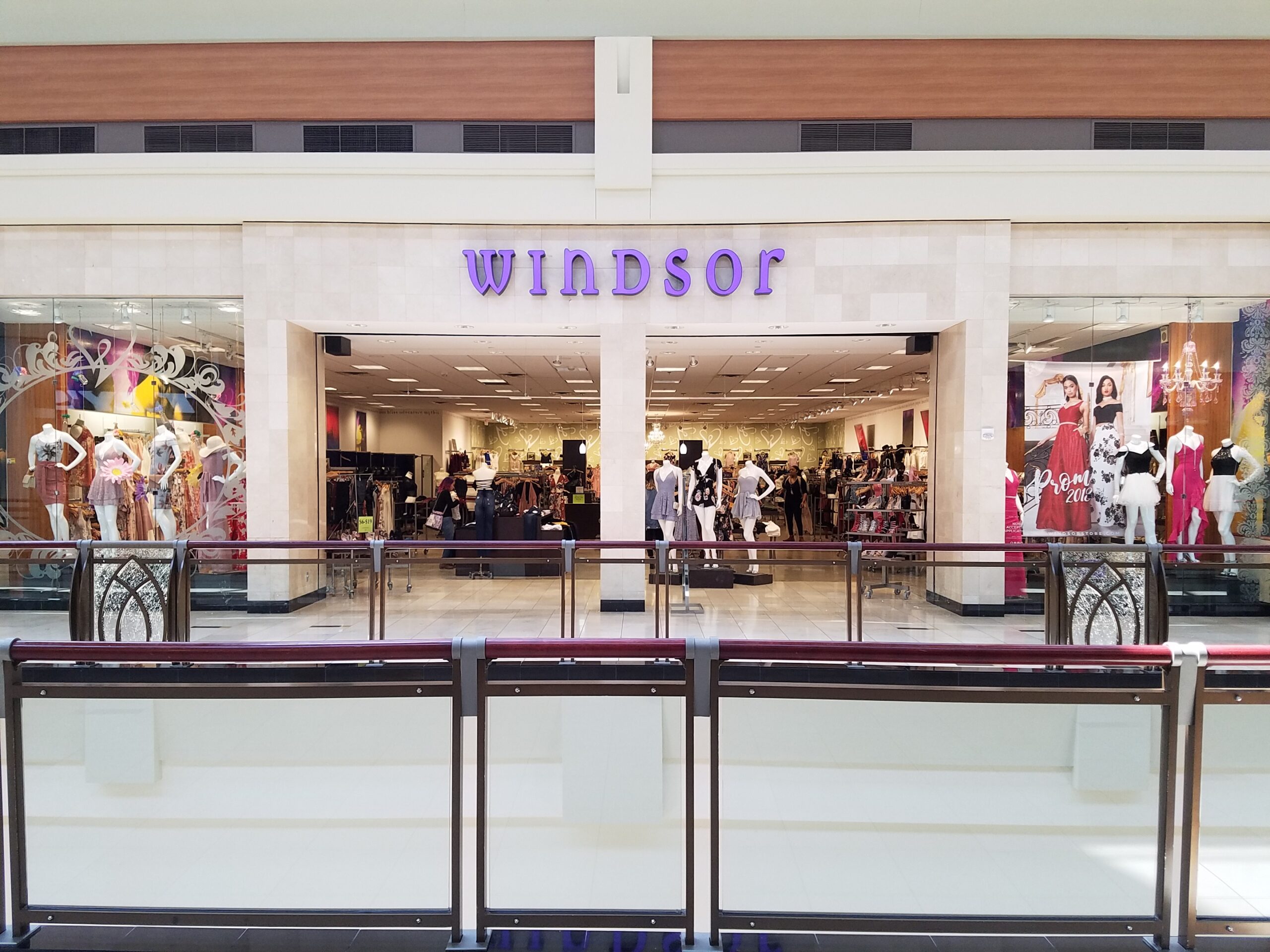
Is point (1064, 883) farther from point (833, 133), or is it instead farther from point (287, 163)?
point (287, 163)

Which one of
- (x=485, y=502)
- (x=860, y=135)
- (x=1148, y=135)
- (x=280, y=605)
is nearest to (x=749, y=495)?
(x=485, y=502)

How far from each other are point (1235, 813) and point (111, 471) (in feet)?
34.5

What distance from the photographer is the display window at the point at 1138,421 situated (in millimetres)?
8352

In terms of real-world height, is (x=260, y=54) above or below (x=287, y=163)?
above

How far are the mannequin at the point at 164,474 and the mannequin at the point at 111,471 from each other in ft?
0.83

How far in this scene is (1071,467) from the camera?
8555 millimetres

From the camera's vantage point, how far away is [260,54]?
8102 mm

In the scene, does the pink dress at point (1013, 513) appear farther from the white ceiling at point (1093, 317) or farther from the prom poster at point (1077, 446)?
the white ceiling at point (1093, 317)

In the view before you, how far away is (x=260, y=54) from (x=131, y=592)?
19.9 feet

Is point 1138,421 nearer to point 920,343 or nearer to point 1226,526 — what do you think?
point 1226,526

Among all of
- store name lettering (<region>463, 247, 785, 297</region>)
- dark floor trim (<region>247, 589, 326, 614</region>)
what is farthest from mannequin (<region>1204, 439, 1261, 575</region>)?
dark floor trim (<region>247, 589, 326, 614</region>)

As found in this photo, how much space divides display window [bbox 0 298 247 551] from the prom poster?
930 cm

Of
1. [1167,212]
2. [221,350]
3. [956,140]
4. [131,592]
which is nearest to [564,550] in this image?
[131,592]

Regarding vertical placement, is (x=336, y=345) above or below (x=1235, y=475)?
above
